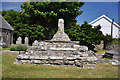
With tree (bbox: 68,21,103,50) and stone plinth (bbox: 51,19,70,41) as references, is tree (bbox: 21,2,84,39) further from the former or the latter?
stone plinth (bbox: 51,19,70,41)

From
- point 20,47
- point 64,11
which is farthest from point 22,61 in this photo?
point 64,11

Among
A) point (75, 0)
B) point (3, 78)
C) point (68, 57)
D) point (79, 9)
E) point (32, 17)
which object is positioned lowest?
point (3, 78)

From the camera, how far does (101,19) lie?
97.5 ft

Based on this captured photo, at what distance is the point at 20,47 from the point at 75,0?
11.8 meters

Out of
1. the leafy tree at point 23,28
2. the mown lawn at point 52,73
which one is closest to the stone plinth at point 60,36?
the mown lawn at point 52,73

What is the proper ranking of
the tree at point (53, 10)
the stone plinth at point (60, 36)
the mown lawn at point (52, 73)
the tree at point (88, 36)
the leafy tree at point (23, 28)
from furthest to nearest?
the leafy tree at point (23, 28) → the tree at point (88, 36) → the tree at point (53, 10) → the stone plinth at point (60, 36) → the mown lawn at point (52, 73)

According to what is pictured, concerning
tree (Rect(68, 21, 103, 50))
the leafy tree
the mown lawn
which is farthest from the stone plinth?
the leafy tree

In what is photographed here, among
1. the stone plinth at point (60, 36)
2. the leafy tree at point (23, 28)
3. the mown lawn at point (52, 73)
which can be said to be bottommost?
the mown lawn at point (52, 73)

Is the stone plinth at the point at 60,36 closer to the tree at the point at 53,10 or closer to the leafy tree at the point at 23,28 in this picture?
the tree at the point at 53,10

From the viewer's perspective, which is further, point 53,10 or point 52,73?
point 53,10

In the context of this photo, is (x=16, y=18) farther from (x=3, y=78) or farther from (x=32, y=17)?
(x=3, y=78)

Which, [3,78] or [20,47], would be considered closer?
[3,78]

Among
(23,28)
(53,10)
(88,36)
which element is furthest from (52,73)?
(23,28)

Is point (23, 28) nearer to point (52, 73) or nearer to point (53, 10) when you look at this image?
point (53, 10)
